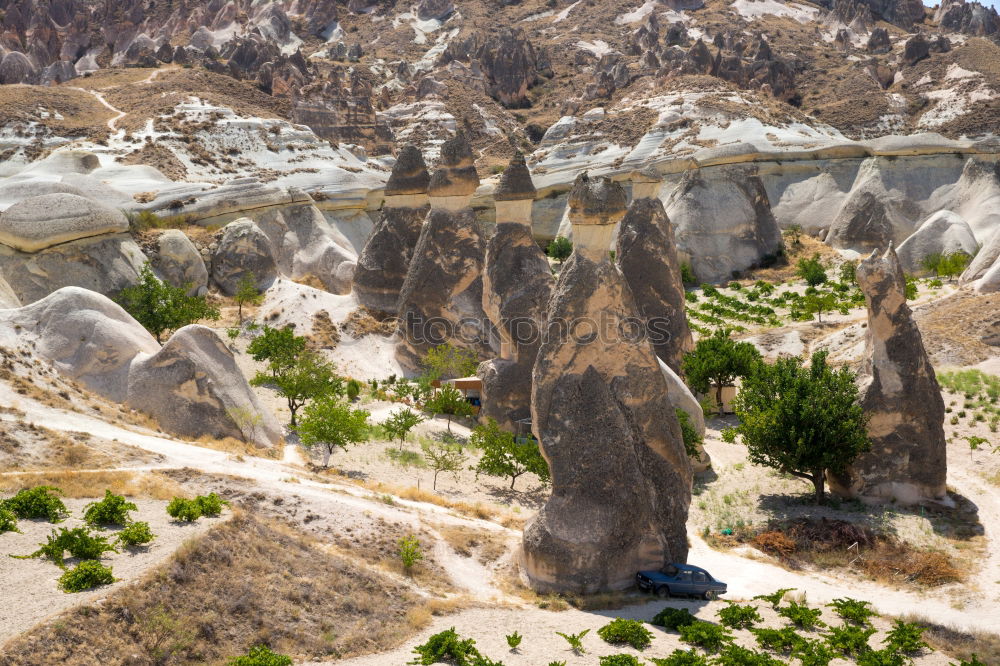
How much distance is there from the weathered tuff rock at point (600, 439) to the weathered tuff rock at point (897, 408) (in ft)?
22.7

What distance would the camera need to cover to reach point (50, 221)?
30812 millimetres

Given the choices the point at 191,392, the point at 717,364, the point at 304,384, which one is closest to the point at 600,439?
the point at 191,392

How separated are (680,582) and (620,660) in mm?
3437

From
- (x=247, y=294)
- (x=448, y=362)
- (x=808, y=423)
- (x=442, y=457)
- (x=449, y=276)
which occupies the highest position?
(x=449, y=276)

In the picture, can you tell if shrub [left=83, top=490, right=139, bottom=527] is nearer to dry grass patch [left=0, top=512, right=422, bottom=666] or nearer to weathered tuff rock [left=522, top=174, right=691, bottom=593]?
dry grass patch [left=0, top=512, right=422, bottom=666]

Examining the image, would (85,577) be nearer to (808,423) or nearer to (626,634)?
(626,634)

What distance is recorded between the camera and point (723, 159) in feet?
159

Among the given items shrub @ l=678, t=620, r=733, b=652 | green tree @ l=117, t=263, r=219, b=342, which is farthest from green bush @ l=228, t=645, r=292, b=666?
green tree @ l=117, t=263, r=219, b=342

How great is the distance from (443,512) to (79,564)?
7.48 metres

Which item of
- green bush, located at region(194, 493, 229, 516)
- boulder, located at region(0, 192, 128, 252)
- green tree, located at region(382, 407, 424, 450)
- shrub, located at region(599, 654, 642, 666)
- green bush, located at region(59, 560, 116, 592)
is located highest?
boulder, located at region(0, 192, 128, 252)


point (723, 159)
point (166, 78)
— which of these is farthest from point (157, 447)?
point (166, 78)

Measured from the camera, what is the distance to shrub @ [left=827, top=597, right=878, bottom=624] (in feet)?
44.5

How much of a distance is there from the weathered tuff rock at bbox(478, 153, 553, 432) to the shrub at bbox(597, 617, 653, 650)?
36.4ft

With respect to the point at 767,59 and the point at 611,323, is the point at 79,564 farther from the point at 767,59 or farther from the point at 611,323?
the point at 767,59
